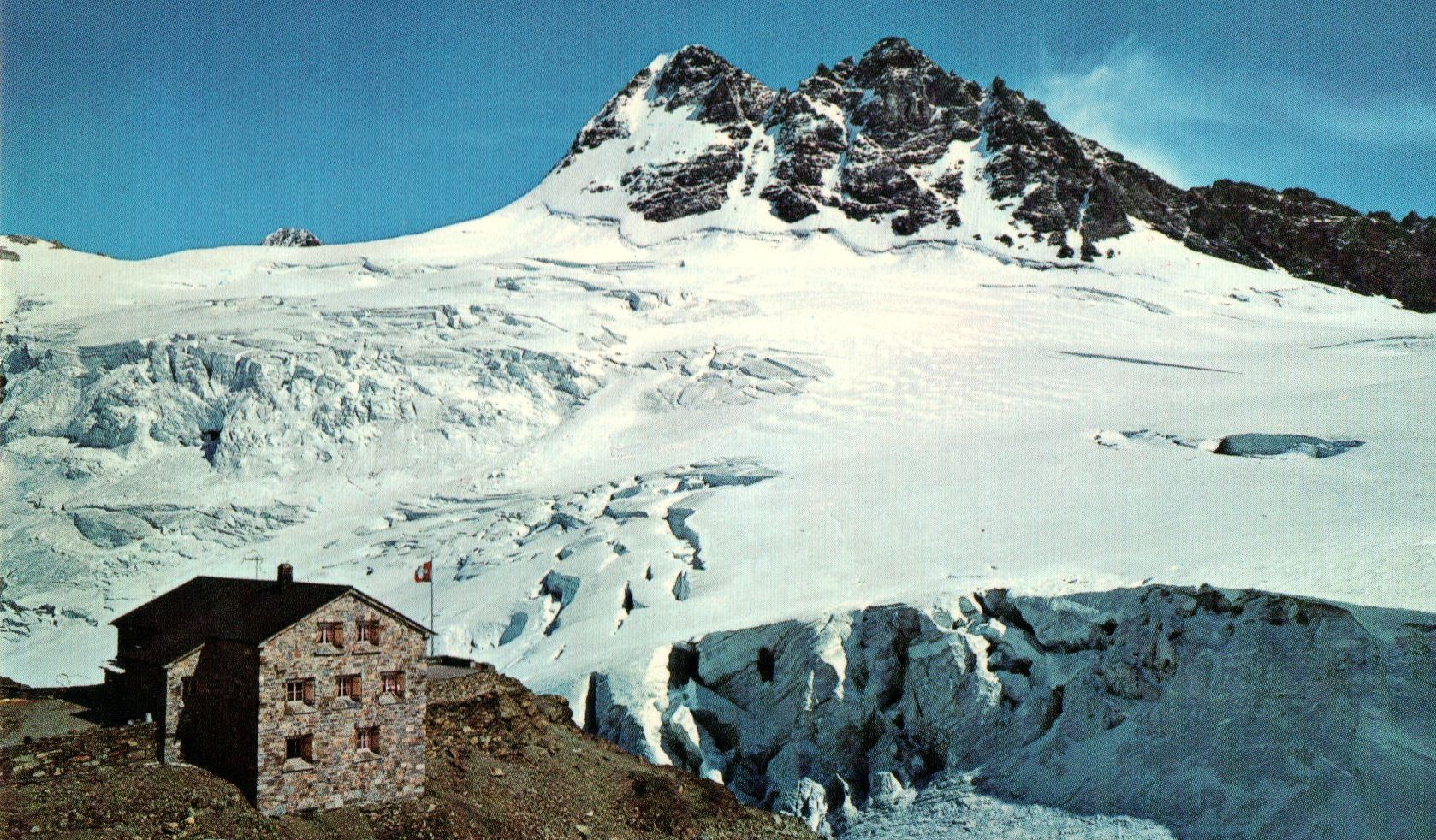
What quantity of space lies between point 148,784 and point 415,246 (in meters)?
78.2

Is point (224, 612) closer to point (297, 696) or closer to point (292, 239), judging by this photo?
point (297, 696)

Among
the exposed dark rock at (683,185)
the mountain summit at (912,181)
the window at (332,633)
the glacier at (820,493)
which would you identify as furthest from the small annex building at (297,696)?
the exposed dark rock at (683,185)

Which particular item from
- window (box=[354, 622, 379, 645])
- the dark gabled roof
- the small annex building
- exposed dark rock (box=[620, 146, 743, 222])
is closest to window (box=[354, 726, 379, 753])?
the small annex building

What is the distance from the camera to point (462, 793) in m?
26.2

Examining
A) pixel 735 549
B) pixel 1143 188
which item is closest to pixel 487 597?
pixel 735 549

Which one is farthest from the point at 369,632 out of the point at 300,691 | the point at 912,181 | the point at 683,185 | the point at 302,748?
the point at 912,181

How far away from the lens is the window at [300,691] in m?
23.7

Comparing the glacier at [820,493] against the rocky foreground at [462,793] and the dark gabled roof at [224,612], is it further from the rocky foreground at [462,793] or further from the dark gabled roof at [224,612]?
the dark gabled roof at [224,612]

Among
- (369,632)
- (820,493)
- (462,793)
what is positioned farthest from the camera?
(820,493)

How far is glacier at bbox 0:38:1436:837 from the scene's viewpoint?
1168 inches

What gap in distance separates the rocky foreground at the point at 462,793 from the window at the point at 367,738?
131 cm

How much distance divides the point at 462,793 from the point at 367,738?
291 centimetres

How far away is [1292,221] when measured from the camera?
394 feet

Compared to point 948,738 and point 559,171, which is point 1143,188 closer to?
point 559,171
